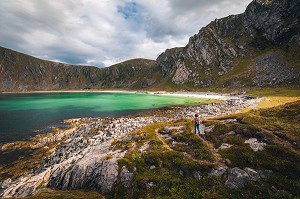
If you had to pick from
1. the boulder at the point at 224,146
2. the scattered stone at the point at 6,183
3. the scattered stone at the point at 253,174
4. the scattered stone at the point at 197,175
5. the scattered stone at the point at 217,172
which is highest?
the boulder at the point at 224,146

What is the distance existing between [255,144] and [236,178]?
5.05 meters

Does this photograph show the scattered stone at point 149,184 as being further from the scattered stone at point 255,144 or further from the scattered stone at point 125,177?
the scattered stone at point 255,144

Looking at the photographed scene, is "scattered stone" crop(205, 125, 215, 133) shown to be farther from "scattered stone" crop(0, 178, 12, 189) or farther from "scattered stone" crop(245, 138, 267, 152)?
"scattered stone" crop(0, 178, 12, 189)

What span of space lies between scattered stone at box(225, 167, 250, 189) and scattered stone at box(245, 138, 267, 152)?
3.35 metres

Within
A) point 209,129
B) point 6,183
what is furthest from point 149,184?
point 6,183

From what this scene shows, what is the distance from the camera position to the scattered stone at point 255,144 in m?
17.3

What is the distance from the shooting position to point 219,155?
18.2 meters

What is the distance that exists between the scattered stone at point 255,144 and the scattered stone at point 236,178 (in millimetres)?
3350

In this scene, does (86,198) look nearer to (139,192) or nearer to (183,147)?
(139,192)

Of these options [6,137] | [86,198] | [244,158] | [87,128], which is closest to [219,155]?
[244,158]

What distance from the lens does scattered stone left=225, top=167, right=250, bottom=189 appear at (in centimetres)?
1450

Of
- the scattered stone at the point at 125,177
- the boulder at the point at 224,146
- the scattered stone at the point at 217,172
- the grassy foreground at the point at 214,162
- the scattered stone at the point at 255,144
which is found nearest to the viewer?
the grassy foreground at the point at 214,162

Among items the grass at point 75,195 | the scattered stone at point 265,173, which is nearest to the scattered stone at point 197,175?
the scattered stone at point 265,173

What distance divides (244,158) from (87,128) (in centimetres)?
4329
